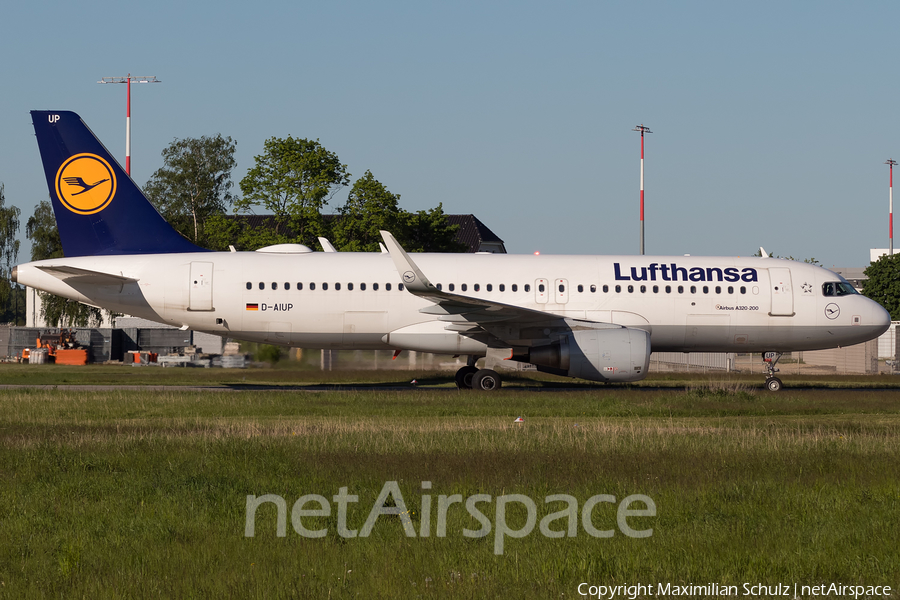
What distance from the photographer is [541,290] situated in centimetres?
2427

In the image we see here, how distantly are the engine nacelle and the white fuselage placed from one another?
1.35 m

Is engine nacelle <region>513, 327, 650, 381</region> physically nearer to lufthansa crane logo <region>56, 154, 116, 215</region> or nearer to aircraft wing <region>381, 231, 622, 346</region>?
aircraft wing <region>381, 231, 622, 346</region>

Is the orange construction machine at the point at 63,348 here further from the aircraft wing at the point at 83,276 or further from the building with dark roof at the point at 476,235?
the building with dark roof at the point at 476,235

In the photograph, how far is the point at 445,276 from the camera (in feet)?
79.5

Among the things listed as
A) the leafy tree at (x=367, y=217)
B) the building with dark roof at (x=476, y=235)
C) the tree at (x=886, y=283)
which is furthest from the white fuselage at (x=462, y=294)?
the building with dark roof at (x=476, y=235)

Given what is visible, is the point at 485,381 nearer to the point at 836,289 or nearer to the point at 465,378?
the point at 465,378

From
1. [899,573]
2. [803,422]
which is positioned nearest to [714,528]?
Answer: [899,573]

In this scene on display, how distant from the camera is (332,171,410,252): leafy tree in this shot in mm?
41094

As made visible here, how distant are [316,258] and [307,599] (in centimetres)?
1875

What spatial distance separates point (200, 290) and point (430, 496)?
16.0 metres

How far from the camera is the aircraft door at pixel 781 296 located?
24.9 metres

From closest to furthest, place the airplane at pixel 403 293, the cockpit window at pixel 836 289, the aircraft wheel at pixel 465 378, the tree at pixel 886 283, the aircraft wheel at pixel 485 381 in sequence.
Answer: the airplane at pixel 403 293, the aircraft wheel at pixel 485 381, the aircraft wheel at pixel 465 378, the cockpit window at pixel 836 289, the tree at pixel 886 283

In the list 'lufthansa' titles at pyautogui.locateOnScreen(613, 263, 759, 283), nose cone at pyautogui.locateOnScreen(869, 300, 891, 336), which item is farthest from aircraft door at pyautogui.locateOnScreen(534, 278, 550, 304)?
nose cone at pyautogui.locateOnScreen(869, 300, 891, 336)

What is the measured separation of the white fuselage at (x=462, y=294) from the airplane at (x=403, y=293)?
36 millimetres
